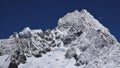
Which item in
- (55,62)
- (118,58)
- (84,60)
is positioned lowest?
(118,58)

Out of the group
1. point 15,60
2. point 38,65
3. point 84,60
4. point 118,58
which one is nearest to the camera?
point 118,58

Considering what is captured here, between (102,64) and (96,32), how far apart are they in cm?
4617

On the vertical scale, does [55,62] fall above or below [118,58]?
above

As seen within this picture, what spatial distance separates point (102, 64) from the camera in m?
145

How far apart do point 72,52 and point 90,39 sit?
12.5m

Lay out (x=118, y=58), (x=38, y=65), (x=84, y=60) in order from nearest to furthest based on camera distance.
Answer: (x=118, y=58), (x=84, y=60), (x=38, y=65)

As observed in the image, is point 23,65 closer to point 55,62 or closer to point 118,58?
point 55,62

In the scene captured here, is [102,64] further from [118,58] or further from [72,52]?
[72,52]

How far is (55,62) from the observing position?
188875mm

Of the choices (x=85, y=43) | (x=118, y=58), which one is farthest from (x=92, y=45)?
(x=118, y=58)

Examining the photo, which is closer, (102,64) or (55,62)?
(102,64)

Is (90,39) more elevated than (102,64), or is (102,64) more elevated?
(90,39)

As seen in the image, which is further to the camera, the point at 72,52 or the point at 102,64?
the point at 72,52

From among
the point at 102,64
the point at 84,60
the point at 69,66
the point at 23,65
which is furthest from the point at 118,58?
the point at 23,65
